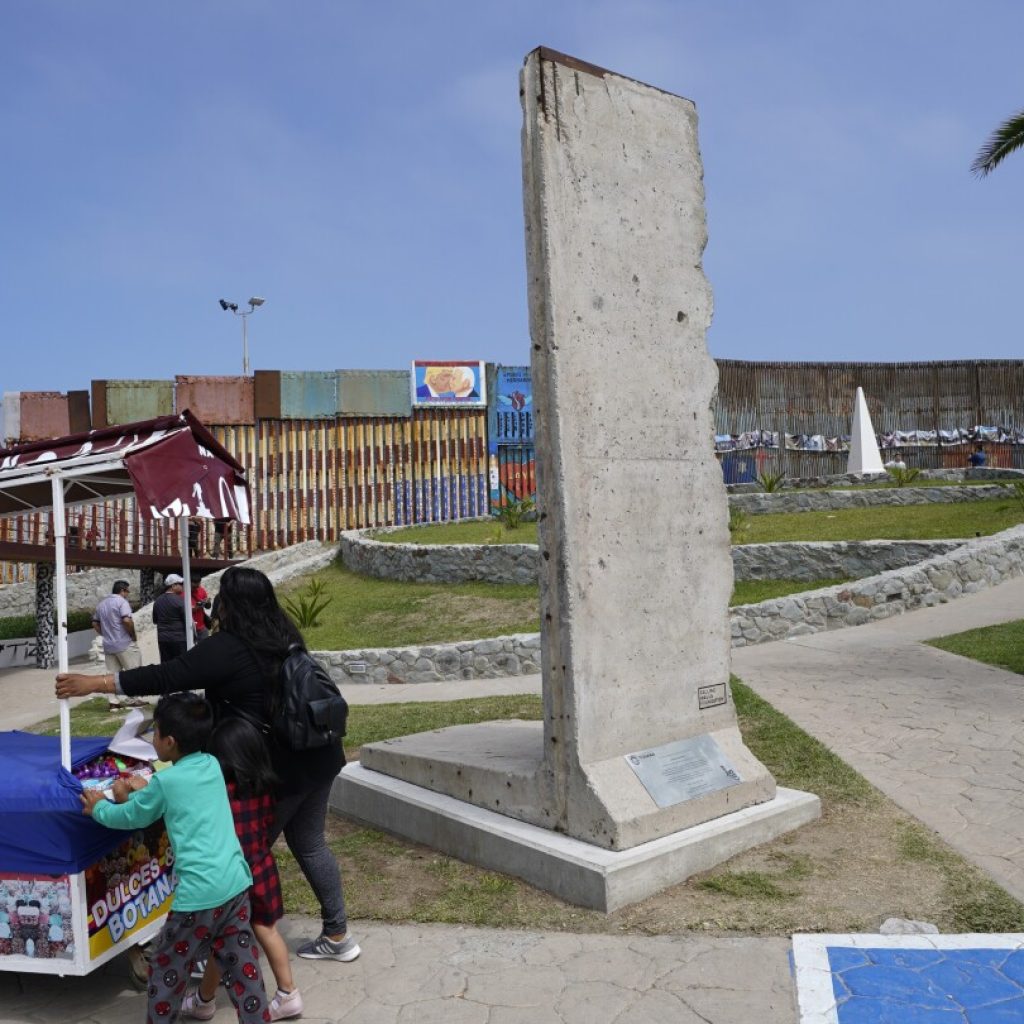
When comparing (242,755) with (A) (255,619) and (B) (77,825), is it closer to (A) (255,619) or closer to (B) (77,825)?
(A) (255,619)

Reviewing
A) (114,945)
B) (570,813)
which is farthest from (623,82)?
(114,945)

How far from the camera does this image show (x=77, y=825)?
3.70 m

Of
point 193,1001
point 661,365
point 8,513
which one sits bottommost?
point 193,1001

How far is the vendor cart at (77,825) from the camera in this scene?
12.2ft

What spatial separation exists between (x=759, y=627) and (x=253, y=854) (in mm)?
9503

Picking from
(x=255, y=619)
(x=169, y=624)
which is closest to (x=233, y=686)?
(x=255, y=619)

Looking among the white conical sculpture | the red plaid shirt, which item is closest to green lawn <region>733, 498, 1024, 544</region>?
the white conical sculpture

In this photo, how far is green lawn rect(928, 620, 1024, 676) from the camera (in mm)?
9578

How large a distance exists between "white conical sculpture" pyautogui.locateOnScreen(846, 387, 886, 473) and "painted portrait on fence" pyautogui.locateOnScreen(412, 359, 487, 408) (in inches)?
389

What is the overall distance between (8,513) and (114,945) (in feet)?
9.51

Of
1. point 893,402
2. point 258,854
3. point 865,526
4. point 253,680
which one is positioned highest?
point 893,402

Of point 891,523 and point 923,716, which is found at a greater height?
point 891,523

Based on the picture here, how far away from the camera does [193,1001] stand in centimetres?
375

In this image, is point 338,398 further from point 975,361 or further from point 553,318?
point 553,318
